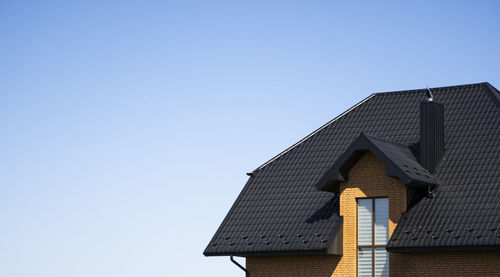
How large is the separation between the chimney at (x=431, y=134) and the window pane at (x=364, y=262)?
3115 millimetres

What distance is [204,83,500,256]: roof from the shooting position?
2431cm

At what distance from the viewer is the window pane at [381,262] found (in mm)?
25312

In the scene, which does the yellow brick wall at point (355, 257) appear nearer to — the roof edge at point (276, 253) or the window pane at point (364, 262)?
the window pane at point (364, 262)

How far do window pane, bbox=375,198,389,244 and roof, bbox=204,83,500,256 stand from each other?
0.66 metres

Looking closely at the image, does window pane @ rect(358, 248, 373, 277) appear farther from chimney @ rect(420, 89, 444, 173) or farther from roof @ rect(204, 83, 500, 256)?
chimney @ rect(420, 89, 444, 173)

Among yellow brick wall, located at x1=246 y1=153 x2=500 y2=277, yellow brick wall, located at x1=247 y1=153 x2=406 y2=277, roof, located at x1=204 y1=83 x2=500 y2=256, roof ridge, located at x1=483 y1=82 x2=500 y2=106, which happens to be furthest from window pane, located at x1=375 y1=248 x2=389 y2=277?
roof ridge, located at x1=483 y1=82 x2=500 y2=106

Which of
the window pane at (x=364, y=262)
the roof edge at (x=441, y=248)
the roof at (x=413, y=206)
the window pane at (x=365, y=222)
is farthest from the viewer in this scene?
the window pane at (x=365, y=222)

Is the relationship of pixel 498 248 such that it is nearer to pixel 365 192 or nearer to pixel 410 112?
pixel 365 192

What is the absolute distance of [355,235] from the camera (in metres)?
25.9

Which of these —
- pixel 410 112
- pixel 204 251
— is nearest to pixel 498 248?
pixel 410 112

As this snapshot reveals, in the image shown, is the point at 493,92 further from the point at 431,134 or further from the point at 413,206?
the point at 413,206

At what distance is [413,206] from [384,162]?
1.58m

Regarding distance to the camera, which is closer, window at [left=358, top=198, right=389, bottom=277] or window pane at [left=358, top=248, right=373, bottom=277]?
window at [left=358, top=198, right=389, bottom=277]

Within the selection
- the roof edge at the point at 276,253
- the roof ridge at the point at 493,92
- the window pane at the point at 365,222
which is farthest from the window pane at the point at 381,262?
the roof ridge at the point at 493,92
